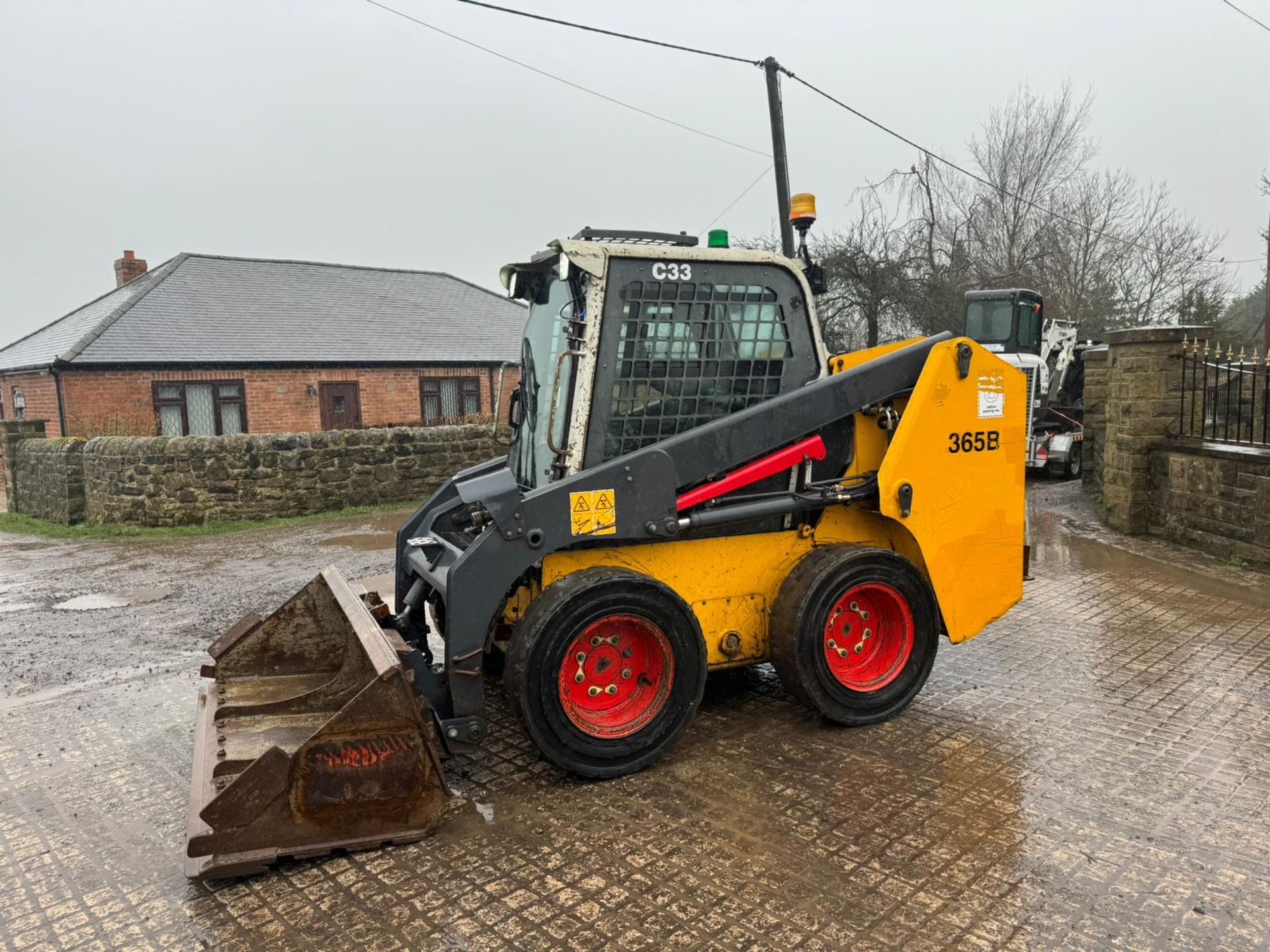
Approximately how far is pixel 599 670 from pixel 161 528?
10.6 meters

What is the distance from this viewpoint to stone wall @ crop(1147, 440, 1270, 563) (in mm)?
8039

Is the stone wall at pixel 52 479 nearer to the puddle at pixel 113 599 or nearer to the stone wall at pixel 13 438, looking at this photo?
the stone wall at pixel 13 438

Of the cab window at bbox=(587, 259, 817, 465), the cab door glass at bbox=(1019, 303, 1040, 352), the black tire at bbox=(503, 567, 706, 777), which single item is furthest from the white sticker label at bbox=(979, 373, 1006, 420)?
the cab door glass at bbox=(1019, 303, 1040, 352)

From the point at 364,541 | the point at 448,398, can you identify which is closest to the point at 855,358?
the point at 364,541

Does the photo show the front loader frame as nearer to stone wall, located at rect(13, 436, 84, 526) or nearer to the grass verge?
the grass verge

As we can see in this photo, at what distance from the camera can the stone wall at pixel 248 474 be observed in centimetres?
1262

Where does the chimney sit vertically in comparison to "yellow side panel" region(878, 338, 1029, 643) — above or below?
above

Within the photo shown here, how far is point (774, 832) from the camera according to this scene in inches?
144

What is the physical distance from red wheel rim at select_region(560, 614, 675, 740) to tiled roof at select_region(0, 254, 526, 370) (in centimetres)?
1872

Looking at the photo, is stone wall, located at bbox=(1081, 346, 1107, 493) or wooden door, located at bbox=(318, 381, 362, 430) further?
wooden door, located at bbox=(318, 381, 362, 430)

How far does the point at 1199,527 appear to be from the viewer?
8914 mm

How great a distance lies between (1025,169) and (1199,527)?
21800mm

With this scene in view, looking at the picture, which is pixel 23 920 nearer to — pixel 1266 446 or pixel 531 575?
pixel 531 575

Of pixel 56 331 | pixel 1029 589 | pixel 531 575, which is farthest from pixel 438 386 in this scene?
pixel 531 575
